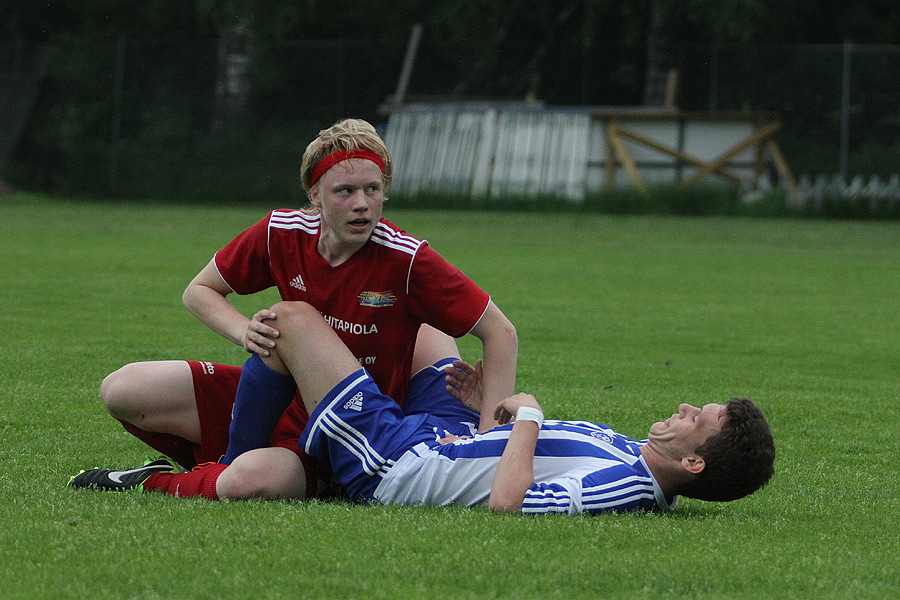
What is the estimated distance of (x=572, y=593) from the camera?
2.98 meters

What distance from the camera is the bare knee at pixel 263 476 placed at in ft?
13.1

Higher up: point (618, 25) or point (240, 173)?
point (618, 25)

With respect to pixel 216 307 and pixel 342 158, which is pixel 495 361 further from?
pixel 216 307

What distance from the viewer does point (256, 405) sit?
13.6 ft

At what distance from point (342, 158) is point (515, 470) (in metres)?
1.23

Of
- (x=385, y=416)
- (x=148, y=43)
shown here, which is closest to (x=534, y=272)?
(x=385, y=416)

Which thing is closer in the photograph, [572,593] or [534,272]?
[572,593]

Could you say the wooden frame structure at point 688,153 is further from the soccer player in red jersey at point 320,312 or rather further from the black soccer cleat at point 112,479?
the black soccer cleat at point 112,479

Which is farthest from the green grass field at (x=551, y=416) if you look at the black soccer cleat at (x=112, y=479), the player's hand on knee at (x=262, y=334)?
the player's hand on knee at (x=262, y=334)

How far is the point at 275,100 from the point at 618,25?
28.4 feet

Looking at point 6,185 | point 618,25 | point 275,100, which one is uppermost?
point 618,25

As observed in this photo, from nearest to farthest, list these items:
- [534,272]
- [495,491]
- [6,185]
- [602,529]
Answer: [602,529] → [495,491] → [534,272] → [6,185]

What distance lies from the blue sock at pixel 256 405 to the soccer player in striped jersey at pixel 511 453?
73 mm

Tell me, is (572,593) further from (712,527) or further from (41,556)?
(41,556)
